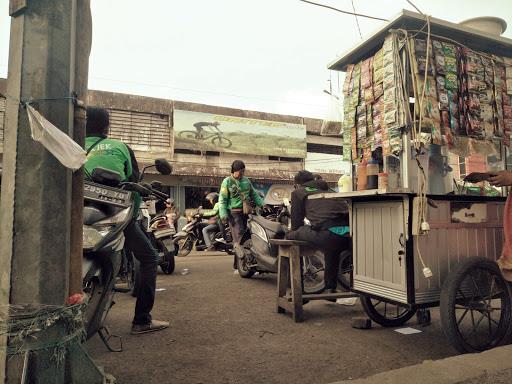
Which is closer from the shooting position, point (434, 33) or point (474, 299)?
point (474, 299)

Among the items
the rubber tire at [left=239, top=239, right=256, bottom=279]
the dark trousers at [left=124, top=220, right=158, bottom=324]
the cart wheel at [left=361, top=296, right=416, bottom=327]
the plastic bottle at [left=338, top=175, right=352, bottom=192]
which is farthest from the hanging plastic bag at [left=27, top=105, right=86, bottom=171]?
the rubber tire at [left=239, top=239, right=256, bottom=279]

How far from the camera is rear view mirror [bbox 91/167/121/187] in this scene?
8.90 feet

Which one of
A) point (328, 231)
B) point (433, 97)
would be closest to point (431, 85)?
point (433, 97)

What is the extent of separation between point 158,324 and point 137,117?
15.5m

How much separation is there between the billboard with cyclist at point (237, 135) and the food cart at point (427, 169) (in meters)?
14.8

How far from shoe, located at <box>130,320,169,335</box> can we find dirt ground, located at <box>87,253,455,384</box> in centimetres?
7

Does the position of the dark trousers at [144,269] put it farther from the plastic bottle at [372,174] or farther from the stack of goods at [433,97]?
the stack of goods at [433,97]

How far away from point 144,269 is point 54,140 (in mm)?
1890

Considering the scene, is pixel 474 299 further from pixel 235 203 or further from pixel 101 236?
pixel 235 203

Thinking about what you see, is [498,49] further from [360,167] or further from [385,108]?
[360,167]

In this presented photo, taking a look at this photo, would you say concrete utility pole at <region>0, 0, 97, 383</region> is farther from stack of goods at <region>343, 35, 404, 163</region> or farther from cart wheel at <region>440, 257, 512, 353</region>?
stack of goods at <region>343, 35, 404, 163</region>

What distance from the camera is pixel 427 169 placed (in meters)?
3.65

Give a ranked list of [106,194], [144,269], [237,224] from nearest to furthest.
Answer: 1. [106,194]
2. [144,269]
3. [237,224]

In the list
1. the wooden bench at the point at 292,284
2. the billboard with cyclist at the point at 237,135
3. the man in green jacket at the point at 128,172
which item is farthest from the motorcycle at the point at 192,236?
the billboard with cyclist at the point at 237,135
